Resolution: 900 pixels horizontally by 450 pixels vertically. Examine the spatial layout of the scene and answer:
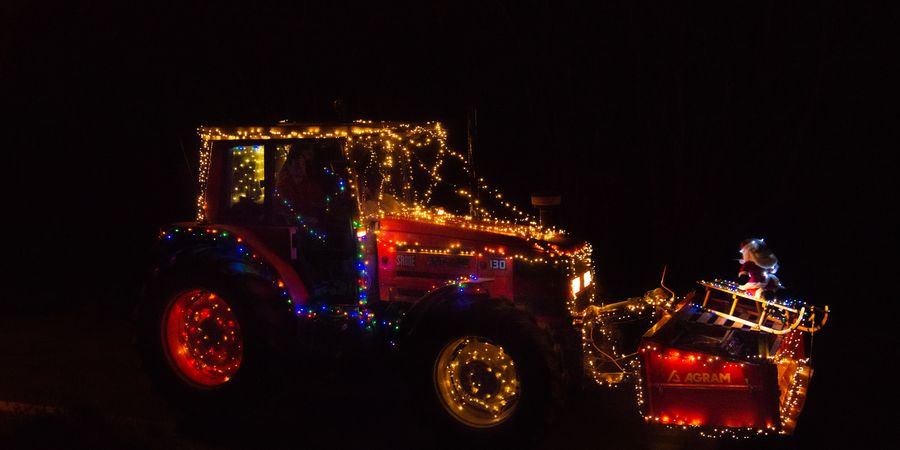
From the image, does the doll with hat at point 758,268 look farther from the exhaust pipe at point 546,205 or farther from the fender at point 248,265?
the fender at point 248,265

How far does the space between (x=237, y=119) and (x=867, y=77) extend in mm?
11563

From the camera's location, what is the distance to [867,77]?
12812 mm

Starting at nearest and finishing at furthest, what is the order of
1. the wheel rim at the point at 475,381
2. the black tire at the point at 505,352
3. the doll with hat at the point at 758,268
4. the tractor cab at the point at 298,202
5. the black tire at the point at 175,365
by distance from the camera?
the black tire at the point at 505,352, the wheel rim at the point at 475,381, the doll with hat at the point at 758,268, the black tire at the point at 175,365, the tractor cab at the point at 298,202

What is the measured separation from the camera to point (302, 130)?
21.4 ft

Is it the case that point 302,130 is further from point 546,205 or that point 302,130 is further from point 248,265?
point 546,205

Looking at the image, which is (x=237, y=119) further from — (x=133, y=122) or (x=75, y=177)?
(x=75, y=177)

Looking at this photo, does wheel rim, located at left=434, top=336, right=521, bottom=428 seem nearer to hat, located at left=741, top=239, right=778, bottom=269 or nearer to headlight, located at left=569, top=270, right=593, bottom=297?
headlight, located at left=569, top=270, right=593, bottom=297

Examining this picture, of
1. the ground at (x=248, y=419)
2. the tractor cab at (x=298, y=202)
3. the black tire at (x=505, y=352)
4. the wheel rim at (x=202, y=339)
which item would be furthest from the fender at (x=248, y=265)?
the black tire at (x=505, y=352)

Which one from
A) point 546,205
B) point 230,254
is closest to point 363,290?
point 230,254

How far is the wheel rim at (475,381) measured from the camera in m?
5.73

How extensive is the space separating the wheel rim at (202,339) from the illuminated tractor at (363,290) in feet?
0.04

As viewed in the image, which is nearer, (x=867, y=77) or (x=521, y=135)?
(x=867, y=77)

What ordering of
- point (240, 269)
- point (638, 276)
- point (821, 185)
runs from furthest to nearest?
1. point (821, 185)
2. point (638, 276)
3. point (240, 269)

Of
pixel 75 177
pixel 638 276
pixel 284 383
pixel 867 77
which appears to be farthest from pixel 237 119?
pixel 867 77
